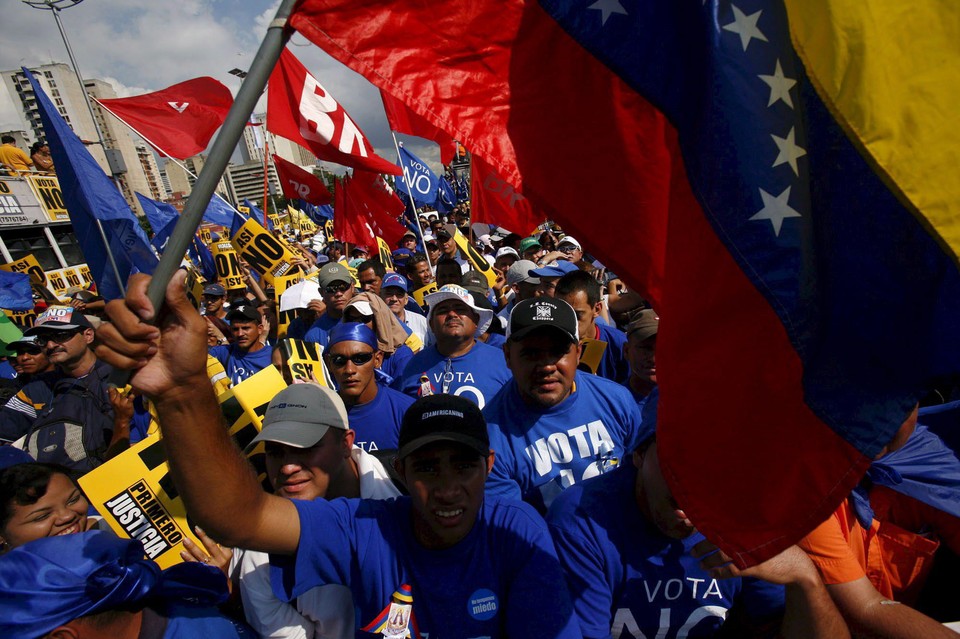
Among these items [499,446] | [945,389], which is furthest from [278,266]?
[945,389]

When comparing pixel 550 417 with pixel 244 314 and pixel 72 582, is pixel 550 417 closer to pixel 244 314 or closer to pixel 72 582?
pixel 72 582

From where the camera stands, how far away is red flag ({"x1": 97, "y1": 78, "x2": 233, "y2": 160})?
5316 mm

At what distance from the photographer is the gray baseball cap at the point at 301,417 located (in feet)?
6.97

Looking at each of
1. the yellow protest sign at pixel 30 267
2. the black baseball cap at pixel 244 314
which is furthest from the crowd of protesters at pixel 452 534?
the yellow protest sign at pixel 30 267

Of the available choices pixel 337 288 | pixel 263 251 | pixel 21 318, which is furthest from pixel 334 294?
pixel 21 318

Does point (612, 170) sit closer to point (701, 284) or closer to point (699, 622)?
point (701, 284)

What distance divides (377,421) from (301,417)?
0.92 m

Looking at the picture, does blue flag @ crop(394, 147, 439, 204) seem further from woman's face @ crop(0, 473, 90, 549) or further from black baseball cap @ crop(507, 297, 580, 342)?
woman's face @ crop(0, 473, 90, 549)

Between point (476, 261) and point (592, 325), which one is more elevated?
point (476, 261)

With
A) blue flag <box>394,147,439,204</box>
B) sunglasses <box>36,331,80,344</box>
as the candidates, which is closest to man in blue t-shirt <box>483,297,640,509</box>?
sunglasses <box>36,331,80,344</box>

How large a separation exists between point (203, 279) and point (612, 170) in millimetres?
10596

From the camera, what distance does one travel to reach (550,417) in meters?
2.49

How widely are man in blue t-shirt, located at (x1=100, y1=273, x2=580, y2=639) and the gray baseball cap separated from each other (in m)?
0.43

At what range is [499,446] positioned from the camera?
96.1 inches
